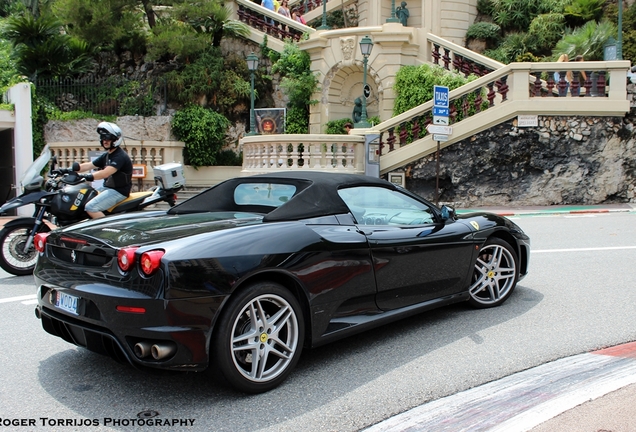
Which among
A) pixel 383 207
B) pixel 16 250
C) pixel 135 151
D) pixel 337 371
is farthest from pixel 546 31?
pixel 337 371

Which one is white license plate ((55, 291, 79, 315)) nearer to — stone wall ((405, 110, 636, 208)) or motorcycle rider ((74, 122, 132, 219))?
motorcycle rider ((74, 122, 132, 219))

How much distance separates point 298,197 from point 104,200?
12.8ft

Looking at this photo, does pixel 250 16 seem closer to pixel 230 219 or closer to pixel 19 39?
pixel 19 39

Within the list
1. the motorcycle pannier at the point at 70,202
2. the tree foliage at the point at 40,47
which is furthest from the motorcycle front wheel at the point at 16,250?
the tree foliage at the point at 40,47

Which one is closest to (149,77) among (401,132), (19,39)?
(19,39)

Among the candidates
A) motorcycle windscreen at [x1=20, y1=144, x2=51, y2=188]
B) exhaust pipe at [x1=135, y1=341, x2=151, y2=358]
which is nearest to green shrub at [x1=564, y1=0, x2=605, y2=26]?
motorcycle windscreen at [x1=20, y1=144, x2=51, y2=188]

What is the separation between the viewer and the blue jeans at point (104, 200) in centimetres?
747

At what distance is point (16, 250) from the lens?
7.61 meters

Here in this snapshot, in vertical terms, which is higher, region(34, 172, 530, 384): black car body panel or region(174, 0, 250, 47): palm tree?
region(174, 0, 250, 47): palm tree

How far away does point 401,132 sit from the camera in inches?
717

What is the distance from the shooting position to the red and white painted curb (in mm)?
3438

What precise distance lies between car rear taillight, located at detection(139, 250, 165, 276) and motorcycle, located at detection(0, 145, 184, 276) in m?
4.31

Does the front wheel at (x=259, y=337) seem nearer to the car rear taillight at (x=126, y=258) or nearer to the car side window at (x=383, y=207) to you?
the car rear taillight at (x=126, y=258)

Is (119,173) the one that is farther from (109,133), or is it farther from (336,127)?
(336,127)
